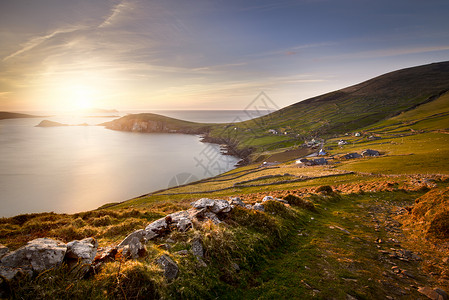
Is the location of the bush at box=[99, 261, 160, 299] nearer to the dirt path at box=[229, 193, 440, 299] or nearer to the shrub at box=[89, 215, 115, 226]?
the dirt path at box=[229, 193, 440, 299]

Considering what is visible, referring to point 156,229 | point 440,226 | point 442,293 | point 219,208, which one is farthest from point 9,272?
point 440,226

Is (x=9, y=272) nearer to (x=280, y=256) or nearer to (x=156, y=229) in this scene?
(x=156, y=229)

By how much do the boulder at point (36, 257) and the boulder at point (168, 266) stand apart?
2.67m

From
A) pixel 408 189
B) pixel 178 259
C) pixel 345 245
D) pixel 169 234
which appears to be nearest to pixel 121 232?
pixel 169 234

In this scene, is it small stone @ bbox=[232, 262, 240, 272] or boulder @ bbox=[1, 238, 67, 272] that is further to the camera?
small stone @ bbox=[232, 262, 240, 272]

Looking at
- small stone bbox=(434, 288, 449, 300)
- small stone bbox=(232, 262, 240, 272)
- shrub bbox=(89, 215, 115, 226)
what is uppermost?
small stone bbox=(232, 262, 240, 272)

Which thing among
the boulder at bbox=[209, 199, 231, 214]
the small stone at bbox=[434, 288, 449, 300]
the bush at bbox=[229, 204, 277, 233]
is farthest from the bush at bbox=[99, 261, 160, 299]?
the small stone at bbox=[434, 288, 449, 300]

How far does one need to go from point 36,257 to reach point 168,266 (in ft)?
11.3

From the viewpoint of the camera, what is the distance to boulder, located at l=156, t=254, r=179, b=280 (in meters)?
5.34

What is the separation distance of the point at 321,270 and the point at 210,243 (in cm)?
429

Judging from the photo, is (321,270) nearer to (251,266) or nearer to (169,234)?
(251,266)

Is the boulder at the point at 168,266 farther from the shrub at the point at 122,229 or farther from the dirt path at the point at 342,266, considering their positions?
the shrub at the point at 122,229

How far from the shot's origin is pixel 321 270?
22.5 ft

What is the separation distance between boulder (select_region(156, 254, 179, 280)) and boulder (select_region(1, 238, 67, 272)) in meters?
2.67
